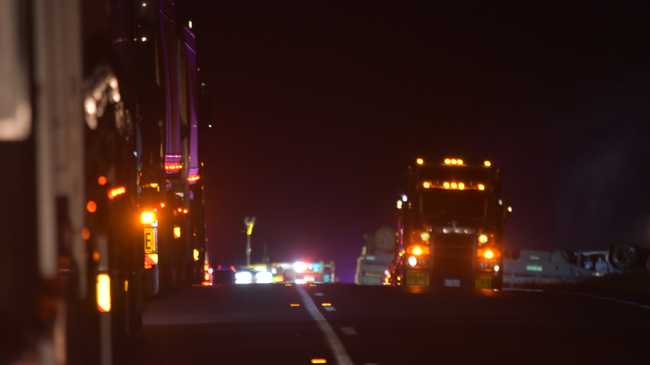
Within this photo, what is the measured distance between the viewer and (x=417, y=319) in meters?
16.4

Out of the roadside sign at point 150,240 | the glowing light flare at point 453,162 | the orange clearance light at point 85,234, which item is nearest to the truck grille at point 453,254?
the glowing light flare at point 453,162

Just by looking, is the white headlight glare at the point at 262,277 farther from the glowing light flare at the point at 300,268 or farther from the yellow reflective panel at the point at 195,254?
the yellow reflective panel at the point at 195,254

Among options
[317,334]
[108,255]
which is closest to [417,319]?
[317,334]

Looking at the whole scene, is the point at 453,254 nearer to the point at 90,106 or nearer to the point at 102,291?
the point at 102,291

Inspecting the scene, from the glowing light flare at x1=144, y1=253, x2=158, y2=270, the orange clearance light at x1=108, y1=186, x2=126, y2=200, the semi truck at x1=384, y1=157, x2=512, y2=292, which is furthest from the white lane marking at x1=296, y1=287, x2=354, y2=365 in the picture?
the semi truck at x1=384, y1=157, x2=512, y2=292

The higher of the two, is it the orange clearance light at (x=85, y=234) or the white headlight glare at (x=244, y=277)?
the orange clearance light at (x=85, y=234)

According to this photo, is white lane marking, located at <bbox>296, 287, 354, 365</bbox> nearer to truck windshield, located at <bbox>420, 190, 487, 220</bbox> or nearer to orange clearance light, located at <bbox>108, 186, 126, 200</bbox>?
orange clearance light, located at <bbox>108, 186, 126, 200</bbox>

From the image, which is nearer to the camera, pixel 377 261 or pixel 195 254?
→ pixel 195 254

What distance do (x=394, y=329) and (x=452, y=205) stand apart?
16.3 metres

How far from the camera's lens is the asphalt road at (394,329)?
12430 millimetres

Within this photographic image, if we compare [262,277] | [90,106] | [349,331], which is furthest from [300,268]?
[90,106]

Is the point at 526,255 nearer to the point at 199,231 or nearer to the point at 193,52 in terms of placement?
the point at 199,231

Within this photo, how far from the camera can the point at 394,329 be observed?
15023 millimetres

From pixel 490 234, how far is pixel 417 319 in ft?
49.2
